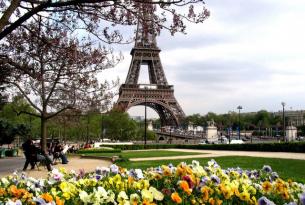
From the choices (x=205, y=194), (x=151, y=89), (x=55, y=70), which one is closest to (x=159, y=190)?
(x=205, y=194)

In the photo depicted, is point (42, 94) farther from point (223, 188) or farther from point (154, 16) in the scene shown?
point (223, 188)

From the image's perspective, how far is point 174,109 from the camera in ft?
281

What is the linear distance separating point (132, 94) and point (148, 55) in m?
8.63

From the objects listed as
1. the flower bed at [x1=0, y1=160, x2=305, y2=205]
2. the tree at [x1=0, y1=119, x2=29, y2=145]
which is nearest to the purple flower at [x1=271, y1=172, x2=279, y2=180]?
the flower bed at [x1=0, y1=160, x2=305, y2=205]

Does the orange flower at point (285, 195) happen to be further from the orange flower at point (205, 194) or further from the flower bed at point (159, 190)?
the orange flower at point (205, 194)

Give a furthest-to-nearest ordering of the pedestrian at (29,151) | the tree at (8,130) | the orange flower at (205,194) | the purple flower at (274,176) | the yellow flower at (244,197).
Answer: the tree at (8,130)
the pedestrian at (29,151)
the purple flower at (274,176)
the yellow flower at (244,197)
the orange flower at (205,194)

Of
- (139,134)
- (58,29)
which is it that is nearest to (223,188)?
(58,29)

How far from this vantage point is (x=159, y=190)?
5758mm

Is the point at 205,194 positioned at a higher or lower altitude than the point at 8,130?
lower

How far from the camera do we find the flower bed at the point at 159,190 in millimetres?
4570

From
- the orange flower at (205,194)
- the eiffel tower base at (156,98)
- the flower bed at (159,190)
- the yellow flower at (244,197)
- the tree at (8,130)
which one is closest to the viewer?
the flower bed at (159,190)

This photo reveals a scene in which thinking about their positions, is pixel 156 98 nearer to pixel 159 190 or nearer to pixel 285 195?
pixel 159 190

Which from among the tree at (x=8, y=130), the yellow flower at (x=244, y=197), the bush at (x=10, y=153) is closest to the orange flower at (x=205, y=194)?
the yellow flower at (x=244, y=197)

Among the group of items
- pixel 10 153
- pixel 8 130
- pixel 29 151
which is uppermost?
pixel 8 130
